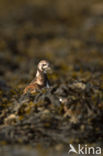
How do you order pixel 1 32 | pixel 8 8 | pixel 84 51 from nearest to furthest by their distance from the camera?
pixel 84 51 < pixel 1 32 < pixel 8 8

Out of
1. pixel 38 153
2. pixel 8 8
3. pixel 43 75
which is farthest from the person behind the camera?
pixel 8 8

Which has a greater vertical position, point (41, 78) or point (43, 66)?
point (43, 66)

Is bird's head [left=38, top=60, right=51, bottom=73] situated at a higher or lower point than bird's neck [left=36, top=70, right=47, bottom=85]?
higher

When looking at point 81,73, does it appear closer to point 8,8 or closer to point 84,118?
point 84,118

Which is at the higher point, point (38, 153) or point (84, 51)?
point (84, 51)

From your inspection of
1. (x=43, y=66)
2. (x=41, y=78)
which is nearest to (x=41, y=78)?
(x=41, y=78)

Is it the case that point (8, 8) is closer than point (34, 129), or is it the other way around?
point (34, 129)

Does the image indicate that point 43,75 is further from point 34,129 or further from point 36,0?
point 36,0

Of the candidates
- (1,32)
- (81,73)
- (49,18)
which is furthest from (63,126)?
(49,18)

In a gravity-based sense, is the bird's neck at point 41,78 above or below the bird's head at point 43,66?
below

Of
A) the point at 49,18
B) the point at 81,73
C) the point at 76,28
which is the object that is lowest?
the point at 81,73

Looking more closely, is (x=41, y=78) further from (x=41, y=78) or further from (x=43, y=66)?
(x=43, y=66)
